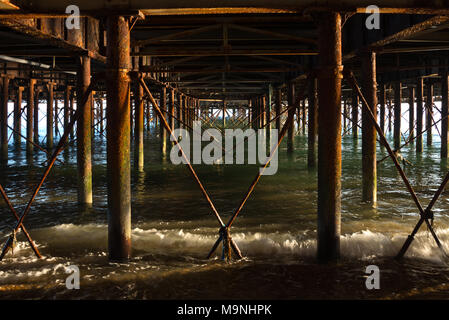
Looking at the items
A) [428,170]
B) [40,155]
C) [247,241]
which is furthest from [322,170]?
[40,155]

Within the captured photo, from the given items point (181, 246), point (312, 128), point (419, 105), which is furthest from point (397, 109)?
point (181, 246)

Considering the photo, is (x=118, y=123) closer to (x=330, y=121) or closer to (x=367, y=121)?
(x=330, y=121)

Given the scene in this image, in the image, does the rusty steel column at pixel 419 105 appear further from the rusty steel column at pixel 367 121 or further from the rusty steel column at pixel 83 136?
the rusty steel column at pixel 83 136

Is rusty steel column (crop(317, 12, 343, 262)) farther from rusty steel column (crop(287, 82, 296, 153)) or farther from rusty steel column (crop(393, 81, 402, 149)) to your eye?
rusty steel column (crop(393, 81, 402, 149))

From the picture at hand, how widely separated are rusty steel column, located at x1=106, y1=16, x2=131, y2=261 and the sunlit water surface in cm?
75

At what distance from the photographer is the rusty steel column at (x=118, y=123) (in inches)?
223

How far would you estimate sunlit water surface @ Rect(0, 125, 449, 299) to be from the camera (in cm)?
517

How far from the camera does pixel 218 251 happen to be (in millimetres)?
6711

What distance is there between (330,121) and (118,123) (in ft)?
9.39

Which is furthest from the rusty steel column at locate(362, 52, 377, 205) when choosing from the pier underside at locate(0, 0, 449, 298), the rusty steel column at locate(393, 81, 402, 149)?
the rusty steel column at locate(393, 81, 402, 149)

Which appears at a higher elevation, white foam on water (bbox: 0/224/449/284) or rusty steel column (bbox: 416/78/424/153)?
rusty steel column (bbox: 416/78/424/153)

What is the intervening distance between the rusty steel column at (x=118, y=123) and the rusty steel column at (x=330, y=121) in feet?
8.74

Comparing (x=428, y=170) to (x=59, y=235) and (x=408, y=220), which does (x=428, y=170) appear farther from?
(x=59, y=235)

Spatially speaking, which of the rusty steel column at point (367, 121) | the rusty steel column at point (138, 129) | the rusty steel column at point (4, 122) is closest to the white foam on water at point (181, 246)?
the rusty steel column at point (367, 121)
